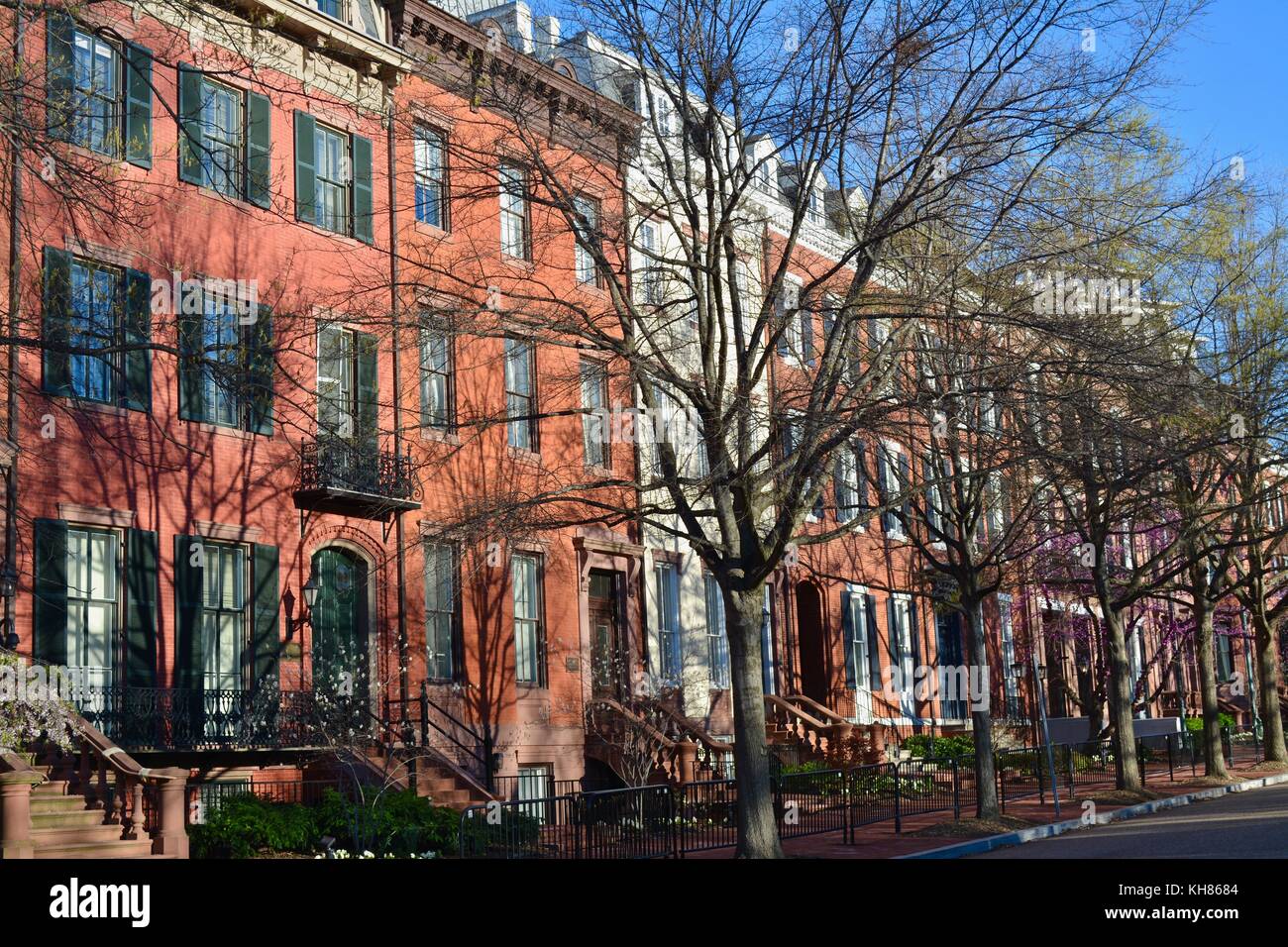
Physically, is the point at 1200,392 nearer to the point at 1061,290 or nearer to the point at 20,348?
the point at 1061,290

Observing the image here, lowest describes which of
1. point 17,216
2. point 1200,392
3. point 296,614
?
point 296,614

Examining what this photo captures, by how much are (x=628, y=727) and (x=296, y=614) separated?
6821mm

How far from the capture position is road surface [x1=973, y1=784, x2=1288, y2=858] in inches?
694

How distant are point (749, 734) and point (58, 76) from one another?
1054 centimetres

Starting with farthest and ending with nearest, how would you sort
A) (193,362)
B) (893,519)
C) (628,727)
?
1. (893,519)
2. (628,727)
3. (193,362)

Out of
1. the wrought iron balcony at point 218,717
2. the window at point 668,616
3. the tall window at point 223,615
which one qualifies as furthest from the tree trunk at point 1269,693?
the tall window at point 223,615

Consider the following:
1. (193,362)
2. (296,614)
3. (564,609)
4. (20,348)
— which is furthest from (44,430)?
(564,609)

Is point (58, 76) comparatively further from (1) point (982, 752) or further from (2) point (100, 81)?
(1) point (982, 752)

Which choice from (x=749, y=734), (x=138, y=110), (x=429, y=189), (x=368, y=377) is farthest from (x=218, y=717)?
A: (x=429, y=189)

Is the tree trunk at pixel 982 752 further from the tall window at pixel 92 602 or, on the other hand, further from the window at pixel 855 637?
the tall window at pixel 92 602

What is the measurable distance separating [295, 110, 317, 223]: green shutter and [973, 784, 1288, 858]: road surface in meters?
14.5

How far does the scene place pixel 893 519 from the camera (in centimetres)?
4009

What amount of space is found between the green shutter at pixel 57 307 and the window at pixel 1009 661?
29.7m

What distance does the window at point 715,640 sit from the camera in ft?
103
